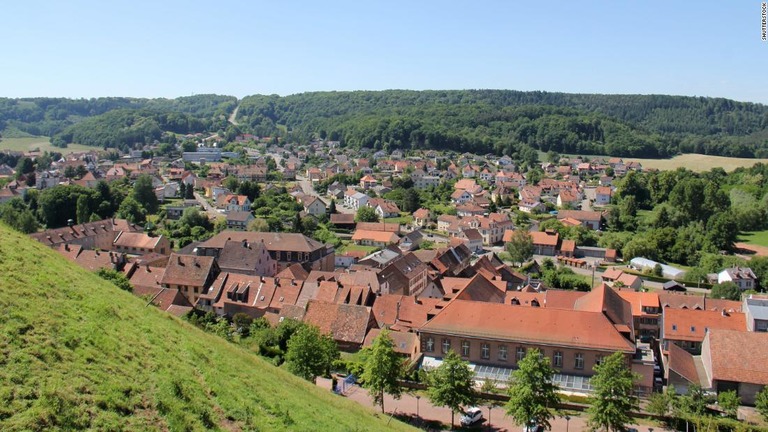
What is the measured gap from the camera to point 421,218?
2852 inches

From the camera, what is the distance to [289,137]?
6801 inches

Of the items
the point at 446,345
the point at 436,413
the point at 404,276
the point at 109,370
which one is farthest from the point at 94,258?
the point at 109,370

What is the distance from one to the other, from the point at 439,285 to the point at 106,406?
1217 inches

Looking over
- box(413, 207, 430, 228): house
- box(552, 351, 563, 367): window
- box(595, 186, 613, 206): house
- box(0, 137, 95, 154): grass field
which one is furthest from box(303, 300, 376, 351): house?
box(0, 137, 95, 154): grass field

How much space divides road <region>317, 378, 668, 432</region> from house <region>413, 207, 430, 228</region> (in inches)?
1868

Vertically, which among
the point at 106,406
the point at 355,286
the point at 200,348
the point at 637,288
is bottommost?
the point at 637,288

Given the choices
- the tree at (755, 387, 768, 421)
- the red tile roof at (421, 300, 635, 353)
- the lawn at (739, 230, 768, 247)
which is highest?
the red tile roof at (421, 300, 635, 353)

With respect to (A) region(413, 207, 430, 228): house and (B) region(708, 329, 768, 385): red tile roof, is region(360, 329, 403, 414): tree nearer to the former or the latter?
(B) region(708, 329, 768, 385): red tile roof

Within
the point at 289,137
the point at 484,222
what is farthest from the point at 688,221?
the point at 289,137

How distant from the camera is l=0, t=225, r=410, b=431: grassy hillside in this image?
8.74m

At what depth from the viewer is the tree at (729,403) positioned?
24203mm

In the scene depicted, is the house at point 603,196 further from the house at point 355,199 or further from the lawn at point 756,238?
the house at point 355,199

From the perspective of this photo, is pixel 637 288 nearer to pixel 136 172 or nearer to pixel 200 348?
pixel 200 348

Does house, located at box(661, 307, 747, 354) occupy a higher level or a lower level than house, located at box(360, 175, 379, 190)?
lower
